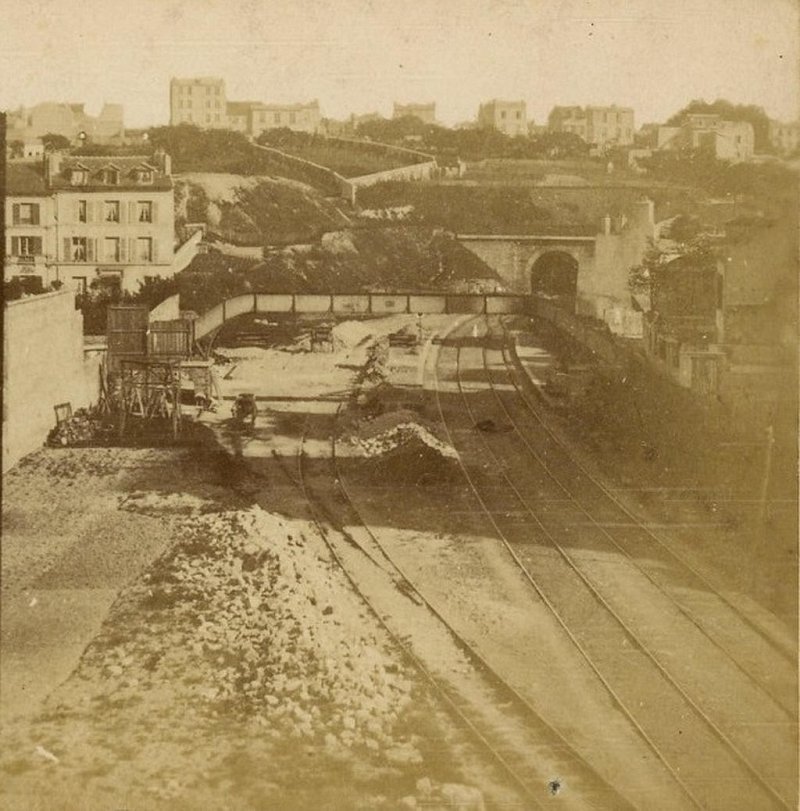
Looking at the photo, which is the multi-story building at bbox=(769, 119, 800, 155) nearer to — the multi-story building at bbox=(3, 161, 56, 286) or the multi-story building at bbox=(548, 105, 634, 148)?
the multi-story building at bbox=(548, 105, 634, 148)

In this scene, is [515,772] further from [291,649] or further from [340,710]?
[291,649]

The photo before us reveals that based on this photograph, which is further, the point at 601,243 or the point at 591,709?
the point at 601,243

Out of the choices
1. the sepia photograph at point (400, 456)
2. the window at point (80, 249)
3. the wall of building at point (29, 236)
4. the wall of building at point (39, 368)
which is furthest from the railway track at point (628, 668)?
the wall of building at point (29, 236)

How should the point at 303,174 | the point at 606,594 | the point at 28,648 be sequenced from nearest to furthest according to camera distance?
1. the point at 28,648
2. the point at 606,594
3. the point at 303,174

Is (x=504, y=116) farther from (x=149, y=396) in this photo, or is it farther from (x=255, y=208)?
(x=149, y=396)

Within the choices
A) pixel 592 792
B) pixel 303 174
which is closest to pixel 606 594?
pixel 592 792

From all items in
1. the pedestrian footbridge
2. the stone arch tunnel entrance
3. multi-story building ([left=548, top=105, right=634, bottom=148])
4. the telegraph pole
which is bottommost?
the telegraph pole

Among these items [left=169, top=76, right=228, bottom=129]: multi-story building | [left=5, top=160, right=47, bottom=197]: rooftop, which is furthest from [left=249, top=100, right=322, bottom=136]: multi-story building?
[left=5, top=160, right=47, bottom=197]: rooftop
